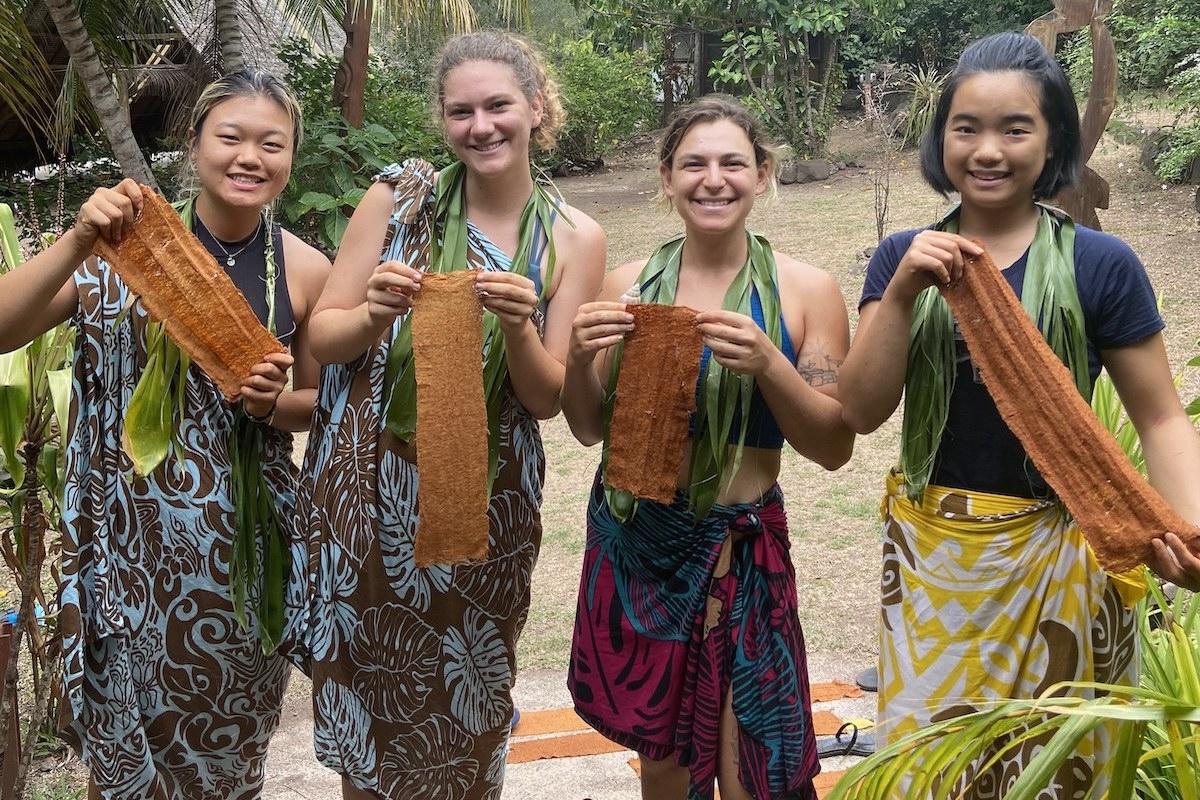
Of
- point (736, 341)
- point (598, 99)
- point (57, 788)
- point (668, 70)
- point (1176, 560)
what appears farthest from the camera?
point (668, 70)

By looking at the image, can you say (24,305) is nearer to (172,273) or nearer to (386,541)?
(172,273)

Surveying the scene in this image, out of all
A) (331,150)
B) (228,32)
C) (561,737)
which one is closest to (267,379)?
(561,737)

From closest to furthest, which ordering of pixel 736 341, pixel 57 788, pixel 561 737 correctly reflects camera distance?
1. pixel 736 341
2. pixel 57 788
3. pixel 561 737

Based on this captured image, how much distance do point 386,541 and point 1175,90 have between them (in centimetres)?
1149

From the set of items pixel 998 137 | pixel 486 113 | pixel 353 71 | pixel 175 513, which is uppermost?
pixel 353 71

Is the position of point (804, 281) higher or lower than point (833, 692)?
higher

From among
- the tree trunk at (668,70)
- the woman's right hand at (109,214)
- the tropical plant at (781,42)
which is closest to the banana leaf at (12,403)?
the woman's right hand at (109,214)

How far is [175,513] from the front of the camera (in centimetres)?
248

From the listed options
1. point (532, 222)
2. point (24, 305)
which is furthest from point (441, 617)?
point (24, 305)

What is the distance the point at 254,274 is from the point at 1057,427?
169 centimetres

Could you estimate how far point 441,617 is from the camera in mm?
2551

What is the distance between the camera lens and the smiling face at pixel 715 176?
2402 mm

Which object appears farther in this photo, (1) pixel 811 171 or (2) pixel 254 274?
(1) pixel 811 171

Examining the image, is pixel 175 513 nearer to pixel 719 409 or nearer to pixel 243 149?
pixel 243 149
